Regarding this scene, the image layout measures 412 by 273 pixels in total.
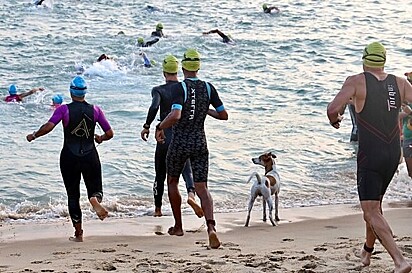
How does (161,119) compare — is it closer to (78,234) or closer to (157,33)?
(78,234)

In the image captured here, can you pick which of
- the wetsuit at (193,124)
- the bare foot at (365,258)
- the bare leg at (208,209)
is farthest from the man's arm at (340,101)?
the bare leg at (208,209)

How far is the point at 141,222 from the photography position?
9414 millimetres

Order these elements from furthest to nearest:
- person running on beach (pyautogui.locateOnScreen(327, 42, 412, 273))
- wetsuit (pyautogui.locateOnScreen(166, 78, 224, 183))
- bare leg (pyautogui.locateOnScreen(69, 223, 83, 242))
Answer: bare leg (pyautogui.locateOnScreen(69, 223, 83, 242)), wetsuit (pyautogui.locateOnScreen(166, 78, 224, 183)), person running on beach (pyautogui.locateOnScreen(327, 42, 412, 273))

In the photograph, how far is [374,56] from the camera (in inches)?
234

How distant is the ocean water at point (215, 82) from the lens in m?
11.6

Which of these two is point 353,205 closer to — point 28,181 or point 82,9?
point 28,181

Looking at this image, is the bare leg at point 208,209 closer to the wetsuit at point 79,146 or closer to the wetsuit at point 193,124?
the wetsuit at point 193,124

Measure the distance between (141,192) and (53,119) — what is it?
12.5ft

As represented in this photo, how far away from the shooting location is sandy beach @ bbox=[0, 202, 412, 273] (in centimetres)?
655

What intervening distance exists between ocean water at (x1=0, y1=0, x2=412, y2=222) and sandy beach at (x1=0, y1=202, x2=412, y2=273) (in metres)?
0.79

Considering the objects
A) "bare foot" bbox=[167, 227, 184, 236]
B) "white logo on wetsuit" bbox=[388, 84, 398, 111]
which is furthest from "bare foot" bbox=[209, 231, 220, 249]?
"white logo on wetsuit" bbox=[388, 84, 398, 111]

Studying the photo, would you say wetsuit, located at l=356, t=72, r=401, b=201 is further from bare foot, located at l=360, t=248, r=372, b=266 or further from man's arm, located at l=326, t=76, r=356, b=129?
bare foot, located at l=360, t=248, r=372, b=266

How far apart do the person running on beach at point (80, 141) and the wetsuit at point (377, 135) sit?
2.85 meters

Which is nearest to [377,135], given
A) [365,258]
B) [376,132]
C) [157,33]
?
[376,132]
